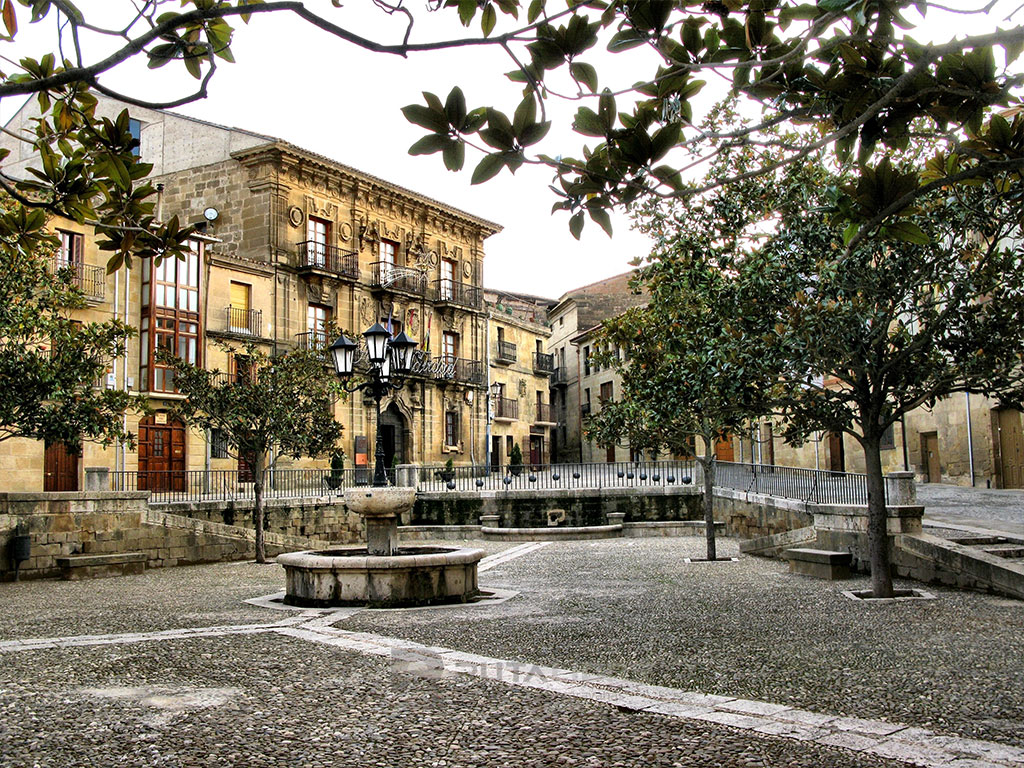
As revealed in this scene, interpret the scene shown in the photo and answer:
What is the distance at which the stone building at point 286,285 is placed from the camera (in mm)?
26594

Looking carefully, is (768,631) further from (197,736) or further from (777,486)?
(777,486)

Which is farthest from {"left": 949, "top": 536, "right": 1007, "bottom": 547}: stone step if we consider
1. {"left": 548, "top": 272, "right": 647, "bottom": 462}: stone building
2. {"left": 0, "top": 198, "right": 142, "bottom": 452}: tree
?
{"left": 548, "top": 272, "right": 647, "bottom": 462}: stone building

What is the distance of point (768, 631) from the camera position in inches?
331

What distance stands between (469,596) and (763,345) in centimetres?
464

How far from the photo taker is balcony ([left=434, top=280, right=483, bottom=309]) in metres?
39.2

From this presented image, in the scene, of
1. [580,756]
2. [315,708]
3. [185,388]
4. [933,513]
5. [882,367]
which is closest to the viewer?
[580,756]

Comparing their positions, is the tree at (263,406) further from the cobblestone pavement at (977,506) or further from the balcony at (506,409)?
the balcony at (506,409)

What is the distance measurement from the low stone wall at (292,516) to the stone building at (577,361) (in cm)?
2778

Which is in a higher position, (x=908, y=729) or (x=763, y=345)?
(x=763, y=345)

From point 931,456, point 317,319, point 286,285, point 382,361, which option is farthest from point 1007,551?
point 317,319

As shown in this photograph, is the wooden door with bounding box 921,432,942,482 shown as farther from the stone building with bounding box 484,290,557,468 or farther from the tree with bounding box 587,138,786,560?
the stone building with bounding box 484,290,557,468

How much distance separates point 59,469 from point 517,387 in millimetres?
24567

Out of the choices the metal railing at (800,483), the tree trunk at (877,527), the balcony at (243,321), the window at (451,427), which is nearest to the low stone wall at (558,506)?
the metal railing at (800,483)

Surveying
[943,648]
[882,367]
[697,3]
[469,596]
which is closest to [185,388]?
[469,596]
